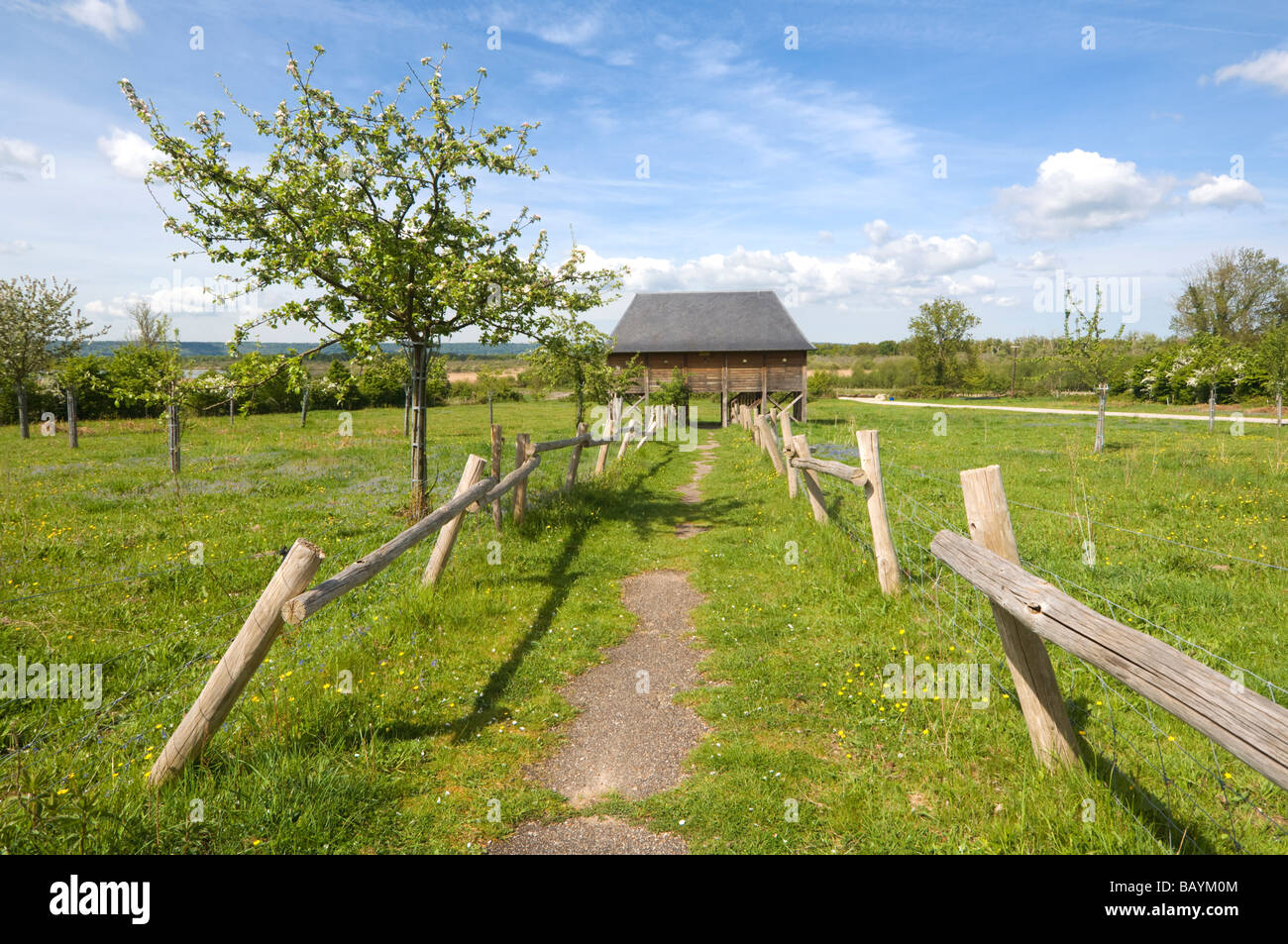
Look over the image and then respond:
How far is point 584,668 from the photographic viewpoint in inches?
227

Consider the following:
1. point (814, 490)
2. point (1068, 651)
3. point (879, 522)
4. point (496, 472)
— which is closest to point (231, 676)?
point (1068, 651)

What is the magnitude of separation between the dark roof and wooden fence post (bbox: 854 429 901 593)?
29204 mm

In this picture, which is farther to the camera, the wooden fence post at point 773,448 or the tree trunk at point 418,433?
the wooden fence post at point 773,448

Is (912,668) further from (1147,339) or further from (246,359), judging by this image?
(1147,339)

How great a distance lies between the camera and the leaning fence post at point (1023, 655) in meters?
3.50

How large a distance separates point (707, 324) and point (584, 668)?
112 ft

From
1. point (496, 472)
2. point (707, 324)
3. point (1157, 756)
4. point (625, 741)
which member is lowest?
point (625, 741)

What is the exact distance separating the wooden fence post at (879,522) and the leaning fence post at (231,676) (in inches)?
211

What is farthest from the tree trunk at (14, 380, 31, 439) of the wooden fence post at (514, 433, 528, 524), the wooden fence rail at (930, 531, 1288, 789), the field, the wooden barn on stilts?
the wooden fence rail at (930, 531, 1288, 789)

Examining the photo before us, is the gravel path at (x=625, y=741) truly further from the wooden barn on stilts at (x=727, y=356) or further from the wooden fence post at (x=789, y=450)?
the wooden barn on stilts at (x=727, y=356)

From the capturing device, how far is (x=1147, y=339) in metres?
57.8

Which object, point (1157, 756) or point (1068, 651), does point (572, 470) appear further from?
point (1068, 651)
